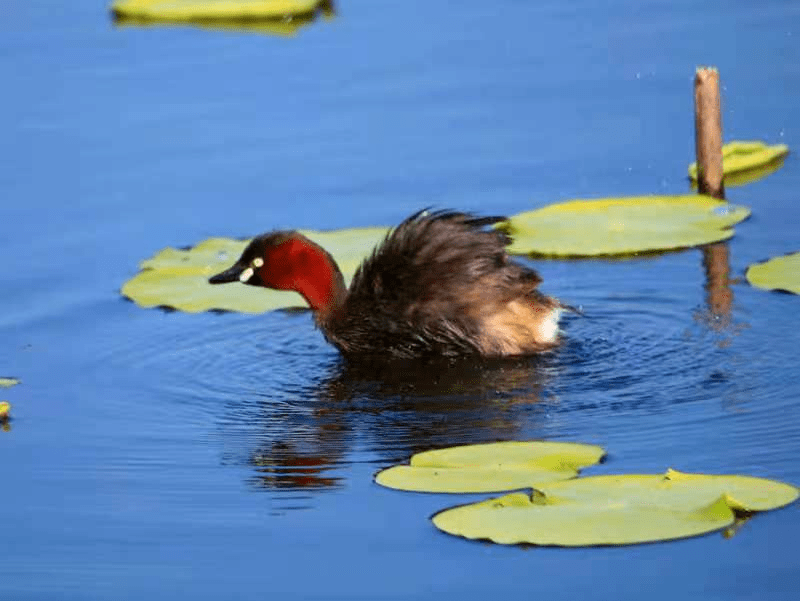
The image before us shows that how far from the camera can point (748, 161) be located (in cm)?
1149

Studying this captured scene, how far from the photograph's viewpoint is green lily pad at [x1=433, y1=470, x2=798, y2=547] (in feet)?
21.2

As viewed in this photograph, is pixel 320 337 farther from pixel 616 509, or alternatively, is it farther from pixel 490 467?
pixel 616 509

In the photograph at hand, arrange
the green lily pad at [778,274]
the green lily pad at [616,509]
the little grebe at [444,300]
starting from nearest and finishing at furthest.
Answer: the green lily pad at [616,509] → the little grebe at [444,300] → the green lily pad at [778,274]

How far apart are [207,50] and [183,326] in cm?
618

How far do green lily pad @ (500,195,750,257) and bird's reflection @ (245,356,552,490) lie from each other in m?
1.44

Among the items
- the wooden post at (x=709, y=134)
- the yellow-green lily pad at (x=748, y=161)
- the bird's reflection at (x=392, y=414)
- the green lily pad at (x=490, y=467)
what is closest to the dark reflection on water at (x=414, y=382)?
the bird's reflection at (x=392, y=414)

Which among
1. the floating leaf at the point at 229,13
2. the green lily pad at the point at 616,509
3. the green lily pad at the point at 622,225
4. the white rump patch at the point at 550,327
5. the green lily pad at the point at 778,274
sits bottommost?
the green lily pad at the point at 616,509

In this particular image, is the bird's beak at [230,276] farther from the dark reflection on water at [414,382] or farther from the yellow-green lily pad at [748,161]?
the yellow-green lily pad at [748,161]

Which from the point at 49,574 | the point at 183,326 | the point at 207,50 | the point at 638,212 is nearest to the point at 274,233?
the point at 183,326

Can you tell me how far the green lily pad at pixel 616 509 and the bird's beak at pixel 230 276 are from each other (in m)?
3.00

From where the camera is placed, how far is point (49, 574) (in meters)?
6.74

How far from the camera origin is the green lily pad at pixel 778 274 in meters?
9.31

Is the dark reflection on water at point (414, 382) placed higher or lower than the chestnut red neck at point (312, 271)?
lower

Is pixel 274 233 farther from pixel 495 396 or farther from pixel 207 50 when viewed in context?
pixel 207 50
